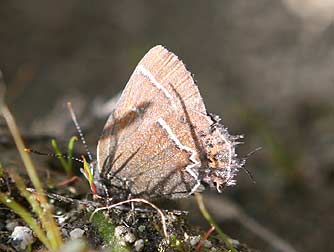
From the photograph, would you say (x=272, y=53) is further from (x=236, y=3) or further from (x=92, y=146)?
(x=92, y=146)

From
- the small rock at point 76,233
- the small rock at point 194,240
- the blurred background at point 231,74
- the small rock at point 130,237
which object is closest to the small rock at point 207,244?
the small rock at point 194,240

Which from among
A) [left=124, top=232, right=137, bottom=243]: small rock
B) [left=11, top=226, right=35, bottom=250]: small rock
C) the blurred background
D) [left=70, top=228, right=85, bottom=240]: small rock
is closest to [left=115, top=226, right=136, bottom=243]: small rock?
[left=124, top=232, right=137, bottom=243]: small rock

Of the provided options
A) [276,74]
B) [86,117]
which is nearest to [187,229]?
[86,117]

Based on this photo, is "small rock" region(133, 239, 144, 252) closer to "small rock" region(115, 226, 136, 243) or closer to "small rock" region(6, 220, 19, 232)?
"small rock" region(115, 226, 136, 243)

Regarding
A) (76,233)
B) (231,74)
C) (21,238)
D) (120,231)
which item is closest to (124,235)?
(120,231)

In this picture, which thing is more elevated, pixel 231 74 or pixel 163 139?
pixel 231 74

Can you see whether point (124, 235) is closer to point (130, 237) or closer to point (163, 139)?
point (130, 237)

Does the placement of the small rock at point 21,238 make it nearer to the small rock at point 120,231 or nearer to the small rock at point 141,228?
the small rock at point 120,231
